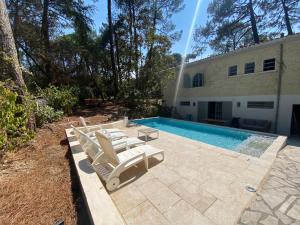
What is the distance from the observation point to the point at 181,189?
377 cm

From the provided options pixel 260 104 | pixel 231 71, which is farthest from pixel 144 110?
pixel 260 104

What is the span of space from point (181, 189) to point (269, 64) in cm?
1115

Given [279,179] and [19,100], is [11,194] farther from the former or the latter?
[279,179]

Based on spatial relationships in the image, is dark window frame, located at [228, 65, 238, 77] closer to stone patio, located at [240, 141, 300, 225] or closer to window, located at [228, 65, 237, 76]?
window, located at [228, 65, 237, 76]

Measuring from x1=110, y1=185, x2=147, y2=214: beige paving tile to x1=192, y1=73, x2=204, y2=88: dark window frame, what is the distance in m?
13.3

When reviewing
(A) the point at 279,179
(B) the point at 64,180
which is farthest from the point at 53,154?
(A) the point at 279,179

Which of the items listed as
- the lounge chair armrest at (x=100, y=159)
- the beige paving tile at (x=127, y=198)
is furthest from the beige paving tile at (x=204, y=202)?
the lounge chair armrest at (x=100, y=159)

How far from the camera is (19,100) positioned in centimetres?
677

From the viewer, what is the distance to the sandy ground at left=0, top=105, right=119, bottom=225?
3020 millimetres

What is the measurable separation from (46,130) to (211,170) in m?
8.51

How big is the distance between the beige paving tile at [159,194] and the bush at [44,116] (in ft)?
26.6

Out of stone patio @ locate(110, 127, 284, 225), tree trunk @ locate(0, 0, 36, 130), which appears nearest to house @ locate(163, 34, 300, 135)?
stone patio @ locate(110, 127, 284, 225)

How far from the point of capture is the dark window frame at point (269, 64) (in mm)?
10284

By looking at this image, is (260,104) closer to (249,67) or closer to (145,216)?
(249,67)
